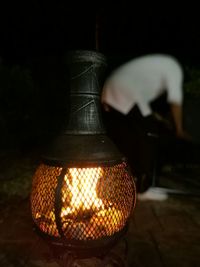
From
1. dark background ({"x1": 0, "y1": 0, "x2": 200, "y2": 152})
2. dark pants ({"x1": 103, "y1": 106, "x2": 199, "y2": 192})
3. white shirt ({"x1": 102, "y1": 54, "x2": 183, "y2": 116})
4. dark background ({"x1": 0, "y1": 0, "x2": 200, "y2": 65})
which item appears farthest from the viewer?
dark background ({"x1": 0, "y1": 0, "x2": 200, "y2": 152})

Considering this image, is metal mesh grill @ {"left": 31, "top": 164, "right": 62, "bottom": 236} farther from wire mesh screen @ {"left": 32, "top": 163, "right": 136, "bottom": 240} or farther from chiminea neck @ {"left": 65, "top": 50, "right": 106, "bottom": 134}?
chiminea neck @ {"left": 65, "top": 50, "right": 106, "bottom": 134}

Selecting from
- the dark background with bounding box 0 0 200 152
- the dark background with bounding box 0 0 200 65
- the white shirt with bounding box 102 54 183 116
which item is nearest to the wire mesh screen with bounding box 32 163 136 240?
the white shirt with bounding box 102 54 183 116

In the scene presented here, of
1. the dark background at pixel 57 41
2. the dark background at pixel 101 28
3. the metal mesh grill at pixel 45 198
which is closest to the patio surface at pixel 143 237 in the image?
the metal mesh grill at pixel 45 198

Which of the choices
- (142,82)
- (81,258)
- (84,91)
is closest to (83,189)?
(81,258)

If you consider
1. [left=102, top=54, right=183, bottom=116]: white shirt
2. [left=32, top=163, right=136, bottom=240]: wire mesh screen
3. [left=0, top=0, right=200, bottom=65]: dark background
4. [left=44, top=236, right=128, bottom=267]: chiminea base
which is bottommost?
[left=44, top=236, right=128, bottom=267]: chiminea base

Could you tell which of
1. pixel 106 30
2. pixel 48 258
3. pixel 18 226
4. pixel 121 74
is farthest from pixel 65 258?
pixel 106 30

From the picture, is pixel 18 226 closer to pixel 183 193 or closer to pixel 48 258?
pixel 48 258

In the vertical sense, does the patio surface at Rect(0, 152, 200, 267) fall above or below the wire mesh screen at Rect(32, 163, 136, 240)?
below

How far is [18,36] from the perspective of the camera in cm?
822

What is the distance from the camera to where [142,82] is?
13.5ft

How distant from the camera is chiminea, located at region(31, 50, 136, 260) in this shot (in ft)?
7.66

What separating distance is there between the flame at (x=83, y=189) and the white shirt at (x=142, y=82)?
5.94 feet

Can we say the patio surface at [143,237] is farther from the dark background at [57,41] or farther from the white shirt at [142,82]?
the dark background at [57,41]

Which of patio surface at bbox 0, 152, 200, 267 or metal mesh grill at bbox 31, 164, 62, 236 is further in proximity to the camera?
patio surface at bbox 0, 152, 200, 267
